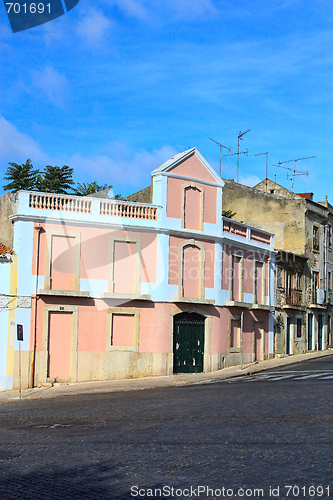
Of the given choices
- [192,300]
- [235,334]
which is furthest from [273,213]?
[192,300]

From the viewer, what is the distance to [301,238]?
45000 mm

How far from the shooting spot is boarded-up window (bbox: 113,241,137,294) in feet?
93.6

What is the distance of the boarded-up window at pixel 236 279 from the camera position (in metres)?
33.3

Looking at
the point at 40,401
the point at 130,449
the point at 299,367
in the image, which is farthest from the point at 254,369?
the point at 130,449

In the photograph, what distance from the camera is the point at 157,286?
29.3 meters

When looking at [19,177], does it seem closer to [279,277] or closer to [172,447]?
[279,277]

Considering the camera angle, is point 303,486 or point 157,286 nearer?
point 303,486

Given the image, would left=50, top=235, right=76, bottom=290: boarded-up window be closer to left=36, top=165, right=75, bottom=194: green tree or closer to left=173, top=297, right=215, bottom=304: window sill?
left=173, top=297, right=215, bottom=304: window sill

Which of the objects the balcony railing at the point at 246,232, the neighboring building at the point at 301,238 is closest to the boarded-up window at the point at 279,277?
the neighboring building at the point at 301,238

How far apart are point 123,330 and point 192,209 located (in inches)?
278

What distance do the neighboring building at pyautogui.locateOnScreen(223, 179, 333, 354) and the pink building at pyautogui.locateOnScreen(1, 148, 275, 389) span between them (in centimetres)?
1180

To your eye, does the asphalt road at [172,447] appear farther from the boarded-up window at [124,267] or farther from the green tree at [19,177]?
the green tree at [19,177]

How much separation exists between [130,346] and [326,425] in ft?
51.3

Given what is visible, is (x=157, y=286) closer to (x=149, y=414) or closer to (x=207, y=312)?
(x=207, y=312)
